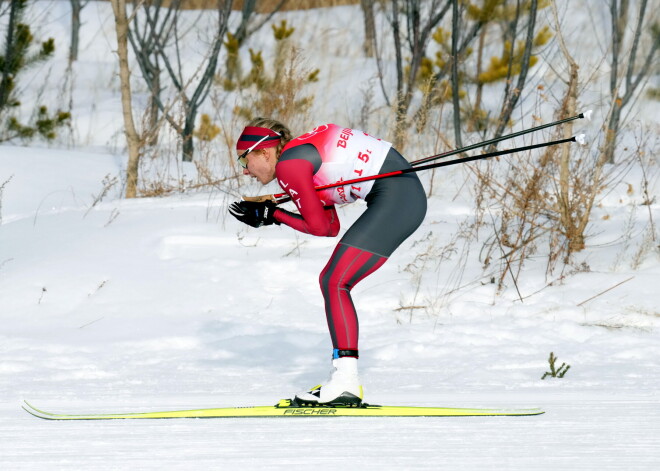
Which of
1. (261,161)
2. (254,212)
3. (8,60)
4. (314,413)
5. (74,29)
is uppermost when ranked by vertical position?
(74,29)

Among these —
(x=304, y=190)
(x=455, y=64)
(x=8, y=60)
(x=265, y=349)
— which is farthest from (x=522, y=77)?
(x=8, y=60)

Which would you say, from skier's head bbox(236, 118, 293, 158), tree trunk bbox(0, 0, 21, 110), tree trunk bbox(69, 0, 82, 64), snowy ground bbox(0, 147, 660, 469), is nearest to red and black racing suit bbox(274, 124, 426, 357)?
skier's head bbox(236, 118, 293, 158)

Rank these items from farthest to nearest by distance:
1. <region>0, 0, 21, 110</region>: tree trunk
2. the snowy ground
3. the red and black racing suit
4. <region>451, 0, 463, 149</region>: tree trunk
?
<region>0, 0, 21, 110</region>: tree trunk → <region>451, 0, 463, 149</region>: tree trunk → the red and black racing suit → the snowy ground

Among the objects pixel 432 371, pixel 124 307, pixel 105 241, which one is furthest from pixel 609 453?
pixel 105 241

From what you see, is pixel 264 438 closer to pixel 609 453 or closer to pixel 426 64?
pixel 609 453

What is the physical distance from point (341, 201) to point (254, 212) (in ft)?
1.27

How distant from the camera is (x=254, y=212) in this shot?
4.02 m

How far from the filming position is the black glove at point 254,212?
402cm

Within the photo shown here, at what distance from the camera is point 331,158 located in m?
3.93

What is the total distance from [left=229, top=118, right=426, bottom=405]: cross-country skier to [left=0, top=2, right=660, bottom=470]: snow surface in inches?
15.0

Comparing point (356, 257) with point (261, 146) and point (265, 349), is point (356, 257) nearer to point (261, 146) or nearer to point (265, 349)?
point (261, 146)

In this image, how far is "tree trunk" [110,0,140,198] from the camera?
28.1ft

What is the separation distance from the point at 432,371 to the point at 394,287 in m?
1.57

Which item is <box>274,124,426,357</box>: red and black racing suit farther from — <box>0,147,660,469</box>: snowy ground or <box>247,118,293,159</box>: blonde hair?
<box>0,147,660,469</box>: snowy ground
